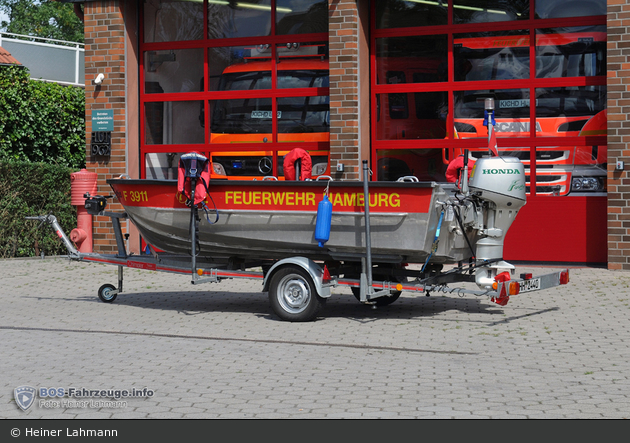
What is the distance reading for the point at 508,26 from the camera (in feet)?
42.8

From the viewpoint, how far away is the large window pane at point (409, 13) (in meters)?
13.4

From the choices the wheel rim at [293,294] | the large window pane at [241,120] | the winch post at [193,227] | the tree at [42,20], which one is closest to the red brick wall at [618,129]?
the large window pane at [241,120]

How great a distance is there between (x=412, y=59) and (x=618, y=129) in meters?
3.38

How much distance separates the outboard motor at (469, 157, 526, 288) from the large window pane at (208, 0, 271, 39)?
271 inches

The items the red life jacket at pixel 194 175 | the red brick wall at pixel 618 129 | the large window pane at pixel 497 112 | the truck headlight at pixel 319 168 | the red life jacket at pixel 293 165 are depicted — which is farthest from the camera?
the truck headlight at pixel 319 168

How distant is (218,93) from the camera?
1452 centimetres

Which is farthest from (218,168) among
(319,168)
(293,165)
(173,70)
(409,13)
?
(293,165)

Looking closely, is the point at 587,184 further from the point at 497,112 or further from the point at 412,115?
the point at 412,115

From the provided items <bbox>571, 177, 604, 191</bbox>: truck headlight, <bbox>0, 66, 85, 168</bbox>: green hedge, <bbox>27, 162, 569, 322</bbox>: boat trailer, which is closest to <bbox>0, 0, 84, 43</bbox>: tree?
<bbox>0, 66, 85, 168</bbox>: green hedge

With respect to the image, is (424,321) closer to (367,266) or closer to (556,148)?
(367,266)

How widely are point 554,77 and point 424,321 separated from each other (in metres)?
5.85

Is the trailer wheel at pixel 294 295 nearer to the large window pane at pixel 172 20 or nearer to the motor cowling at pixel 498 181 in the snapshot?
the motor cowling at pixel 498 181

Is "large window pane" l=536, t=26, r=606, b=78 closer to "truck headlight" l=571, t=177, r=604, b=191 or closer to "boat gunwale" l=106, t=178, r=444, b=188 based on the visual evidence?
"truck headlight" l=571, t=177, r=604, b=191

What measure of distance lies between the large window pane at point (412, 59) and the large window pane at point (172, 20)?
3.36 meters
